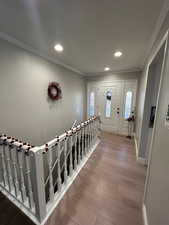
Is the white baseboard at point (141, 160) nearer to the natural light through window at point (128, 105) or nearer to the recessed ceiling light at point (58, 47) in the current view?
the natural light through window at point (128, 105)

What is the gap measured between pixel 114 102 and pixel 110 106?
0.25 metres

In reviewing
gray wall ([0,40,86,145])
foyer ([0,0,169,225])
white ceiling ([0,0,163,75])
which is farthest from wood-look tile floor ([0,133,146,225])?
white ceiling ([0,0,163,75])

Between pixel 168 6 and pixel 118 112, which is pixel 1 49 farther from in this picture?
pixel 118 112

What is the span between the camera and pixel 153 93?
200 centimetres

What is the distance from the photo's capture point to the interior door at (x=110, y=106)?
4.04 meters

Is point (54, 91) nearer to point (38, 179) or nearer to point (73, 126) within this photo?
point (73, 126)

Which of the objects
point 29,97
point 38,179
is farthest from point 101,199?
point 29,97

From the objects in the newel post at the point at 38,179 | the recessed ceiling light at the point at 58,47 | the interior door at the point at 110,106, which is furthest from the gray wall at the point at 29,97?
the interior door at the point at 110,106

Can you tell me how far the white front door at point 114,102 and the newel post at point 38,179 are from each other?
3203 mm

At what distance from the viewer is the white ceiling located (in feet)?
3.76

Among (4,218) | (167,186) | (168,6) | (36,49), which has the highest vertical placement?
(36,49)

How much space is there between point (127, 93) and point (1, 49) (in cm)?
385

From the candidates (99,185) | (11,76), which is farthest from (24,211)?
(11,76)

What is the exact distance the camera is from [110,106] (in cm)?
423
